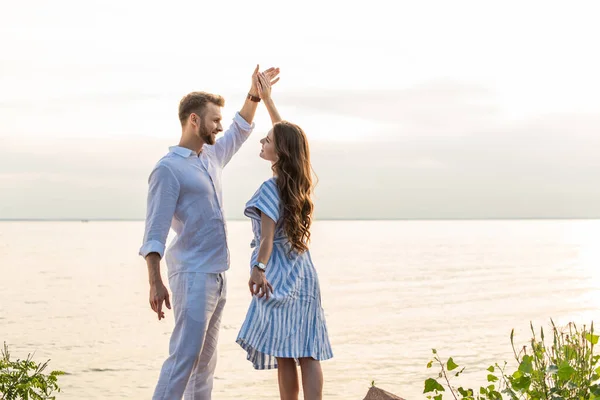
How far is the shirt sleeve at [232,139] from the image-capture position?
15.2ft

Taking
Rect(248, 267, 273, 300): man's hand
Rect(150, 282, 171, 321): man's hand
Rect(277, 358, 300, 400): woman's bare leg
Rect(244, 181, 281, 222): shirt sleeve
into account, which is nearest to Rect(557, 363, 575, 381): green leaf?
Rect(277, 358, 300, 400): woman's bare leg

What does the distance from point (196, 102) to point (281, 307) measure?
1.28m

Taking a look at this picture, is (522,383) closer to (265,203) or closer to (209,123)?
(265,203)

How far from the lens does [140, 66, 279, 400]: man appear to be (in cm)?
398

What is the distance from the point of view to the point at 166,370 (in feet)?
13.2

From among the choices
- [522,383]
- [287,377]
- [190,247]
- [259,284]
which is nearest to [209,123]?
[190,247]

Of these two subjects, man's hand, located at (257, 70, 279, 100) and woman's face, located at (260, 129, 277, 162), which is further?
Answer: man's hand, located at (257, 70, 279, 100)

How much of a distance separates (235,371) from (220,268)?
7.39 m

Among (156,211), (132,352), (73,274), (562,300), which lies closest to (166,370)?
(156,211)

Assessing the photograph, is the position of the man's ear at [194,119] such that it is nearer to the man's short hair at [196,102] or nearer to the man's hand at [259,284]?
the man's short hair at [196,102]

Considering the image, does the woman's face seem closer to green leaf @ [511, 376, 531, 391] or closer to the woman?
the woman

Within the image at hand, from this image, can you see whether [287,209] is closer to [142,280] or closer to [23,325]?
[23,325]

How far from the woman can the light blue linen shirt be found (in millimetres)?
211

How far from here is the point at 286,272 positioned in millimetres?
4184
